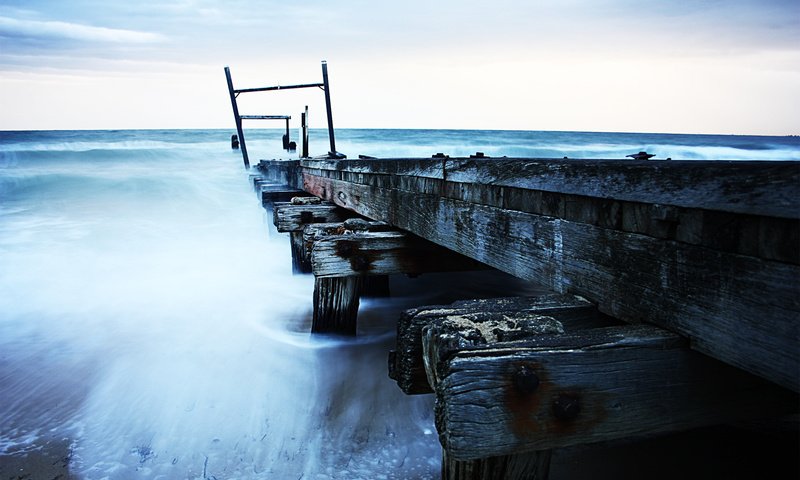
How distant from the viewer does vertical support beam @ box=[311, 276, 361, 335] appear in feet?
12.3

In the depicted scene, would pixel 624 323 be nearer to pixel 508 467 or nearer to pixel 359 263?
pixel 508 467

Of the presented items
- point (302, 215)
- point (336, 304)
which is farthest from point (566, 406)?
point (302, 215)

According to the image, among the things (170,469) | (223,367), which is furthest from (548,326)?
(223,367)

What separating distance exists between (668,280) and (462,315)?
0.48m

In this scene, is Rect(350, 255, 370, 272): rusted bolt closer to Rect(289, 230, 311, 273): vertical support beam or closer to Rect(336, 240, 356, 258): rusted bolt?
Rect(336, 240, 356, 258): rusted bolt

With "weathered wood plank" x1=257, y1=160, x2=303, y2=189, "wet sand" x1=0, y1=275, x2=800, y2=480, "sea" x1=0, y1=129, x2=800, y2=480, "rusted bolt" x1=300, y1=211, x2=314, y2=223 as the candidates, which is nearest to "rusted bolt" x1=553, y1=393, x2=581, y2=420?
"wet sand" x1=0, y1=275, x2=800, y2=480

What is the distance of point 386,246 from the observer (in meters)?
3.14

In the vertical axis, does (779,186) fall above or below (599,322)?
above

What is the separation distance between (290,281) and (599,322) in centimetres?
461

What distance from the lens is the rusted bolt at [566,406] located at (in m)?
1.23

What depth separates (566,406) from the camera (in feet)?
4.05

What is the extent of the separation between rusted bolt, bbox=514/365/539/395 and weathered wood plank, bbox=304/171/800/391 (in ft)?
1.18

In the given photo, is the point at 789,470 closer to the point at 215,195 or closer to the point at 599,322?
the point at 599,322

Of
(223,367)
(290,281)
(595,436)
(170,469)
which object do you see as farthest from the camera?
(290,281)
